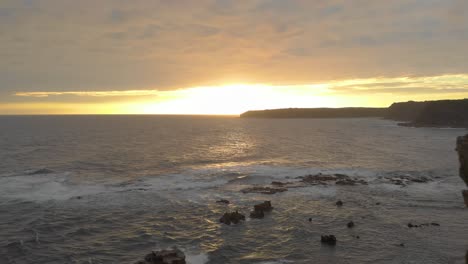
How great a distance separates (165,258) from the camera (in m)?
25.9

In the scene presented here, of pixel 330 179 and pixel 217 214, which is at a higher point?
pixel 330 179


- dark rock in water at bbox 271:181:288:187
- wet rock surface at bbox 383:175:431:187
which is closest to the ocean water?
wet rock surface at bbox 383:175:431:187

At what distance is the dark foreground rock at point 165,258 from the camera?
84.0 feet

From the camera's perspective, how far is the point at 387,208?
41500mm

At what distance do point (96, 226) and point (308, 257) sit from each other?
2020 centimetres

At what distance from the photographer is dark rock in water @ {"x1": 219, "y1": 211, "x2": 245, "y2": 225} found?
1433 inches

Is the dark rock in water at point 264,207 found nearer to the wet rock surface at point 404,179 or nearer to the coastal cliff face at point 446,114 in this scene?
the wet rock surface at point 404,179

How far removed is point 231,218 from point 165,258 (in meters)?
11.7

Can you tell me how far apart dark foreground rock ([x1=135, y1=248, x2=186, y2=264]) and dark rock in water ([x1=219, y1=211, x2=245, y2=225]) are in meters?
10.00

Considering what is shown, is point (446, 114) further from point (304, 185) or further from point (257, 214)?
point (257, 214)

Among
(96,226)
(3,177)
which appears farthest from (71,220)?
(3,177)

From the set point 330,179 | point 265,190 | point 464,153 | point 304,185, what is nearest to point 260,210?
point 265,190

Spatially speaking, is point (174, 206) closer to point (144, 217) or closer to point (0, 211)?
point (144, 217)

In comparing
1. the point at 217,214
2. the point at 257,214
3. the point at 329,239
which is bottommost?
the point at 217,214
